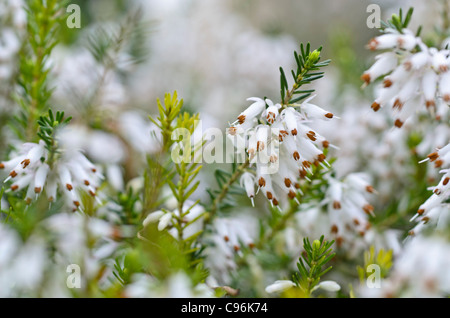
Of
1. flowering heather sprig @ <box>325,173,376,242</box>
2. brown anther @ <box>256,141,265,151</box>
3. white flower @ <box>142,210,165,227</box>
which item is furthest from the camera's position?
flowering heather sprig @ <box>325,173,376,242</box>

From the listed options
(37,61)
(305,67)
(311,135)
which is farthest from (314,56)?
(37,61)

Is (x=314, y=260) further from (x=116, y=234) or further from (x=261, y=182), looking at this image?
(x=116, y=234)

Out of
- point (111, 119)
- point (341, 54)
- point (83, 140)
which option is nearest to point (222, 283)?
point (83, 140)

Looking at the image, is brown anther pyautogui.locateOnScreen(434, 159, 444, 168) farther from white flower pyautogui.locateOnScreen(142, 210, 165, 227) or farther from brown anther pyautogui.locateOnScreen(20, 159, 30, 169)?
brown anther pyautogui.locateOnScreen(20, 159, 30, 169)

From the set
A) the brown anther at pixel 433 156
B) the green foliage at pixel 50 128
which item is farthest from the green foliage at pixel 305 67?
the green foliage at pixel 50 128

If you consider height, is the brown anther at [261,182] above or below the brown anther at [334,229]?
above

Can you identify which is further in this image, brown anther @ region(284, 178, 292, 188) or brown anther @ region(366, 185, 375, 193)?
brown anther @ region(366, 185, 375, 193)

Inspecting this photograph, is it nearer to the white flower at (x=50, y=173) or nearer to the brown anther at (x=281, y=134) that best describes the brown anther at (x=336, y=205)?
the brown anther at (x=281, y=134)

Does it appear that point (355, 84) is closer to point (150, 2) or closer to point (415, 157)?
point (415, 157)

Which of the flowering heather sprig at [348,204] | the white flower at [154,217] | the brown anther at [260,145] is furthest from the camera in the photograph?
the flowering heather sprig at [348,204]

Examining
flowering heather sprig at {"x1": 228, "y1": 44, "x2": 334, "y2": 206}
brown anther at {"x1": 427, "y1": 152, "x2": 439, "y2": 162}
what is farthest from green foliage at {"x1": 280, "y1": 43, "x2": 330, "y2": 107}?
brown anther at {"x1": 427, "y1": 152, "x2": 439, "y2": 162}
